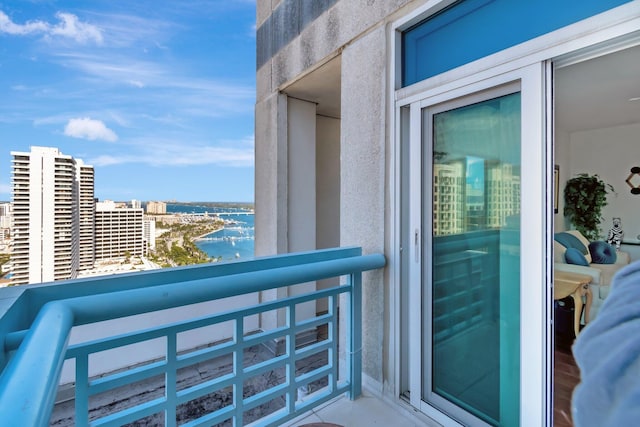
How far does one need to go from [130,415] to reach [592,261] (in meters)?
5.27

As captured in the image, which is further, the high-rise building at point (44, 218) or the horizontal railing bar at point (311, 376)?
the high-rise building at point (44, 218)

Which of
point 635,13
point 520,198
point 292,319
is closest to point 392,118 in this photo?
point 520,198

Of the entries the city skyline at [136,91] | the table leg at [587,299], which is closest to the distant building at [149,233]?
the city skyline at [136,91]

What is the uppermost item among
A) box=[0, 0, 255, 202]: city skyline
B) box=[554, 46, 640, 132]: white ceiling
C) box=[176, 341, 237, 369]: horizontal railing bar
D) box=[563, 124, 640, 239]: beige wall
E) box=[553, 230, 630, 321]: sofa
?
box=[0, 0, 255, 202]: city skyline

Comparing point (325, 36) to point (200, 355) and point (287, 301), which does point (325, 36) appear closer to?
point (287, 301)

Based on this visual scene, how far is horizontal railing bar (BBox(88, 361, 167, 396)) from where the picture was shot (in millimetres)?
1184

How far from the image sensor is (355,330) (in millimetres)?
2002

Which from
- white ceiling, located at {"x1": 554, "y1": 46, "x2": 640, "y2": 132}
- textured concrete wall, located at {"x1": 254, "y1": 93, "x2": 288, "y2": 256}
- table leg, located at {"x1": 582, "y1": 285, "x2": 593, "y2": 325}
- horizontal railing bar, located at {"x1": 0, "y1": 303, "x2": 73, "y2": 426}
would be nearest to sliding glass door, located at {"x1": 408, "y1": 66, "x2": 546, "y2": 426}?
white ceiling, located at {"x1": 554, "y1": 46, "x2": 640, "y2": 132}

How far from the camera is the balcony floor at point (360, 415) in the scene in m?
1.79

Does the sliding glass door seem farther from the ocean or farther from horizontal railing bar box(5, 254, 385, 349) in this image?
the ocean

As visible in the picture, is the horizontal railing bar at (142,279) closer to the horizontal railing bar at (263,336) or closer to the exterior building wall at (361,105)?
the horizontal railing bar at (263,336)

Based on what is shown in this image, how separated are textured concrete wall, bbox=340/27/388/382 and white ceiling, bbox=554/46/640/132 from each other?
107 cm

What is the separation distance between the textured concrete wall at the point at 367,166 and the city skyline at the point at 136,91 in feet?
6.73

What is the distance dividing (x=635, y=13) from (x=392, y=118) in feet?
3.69
